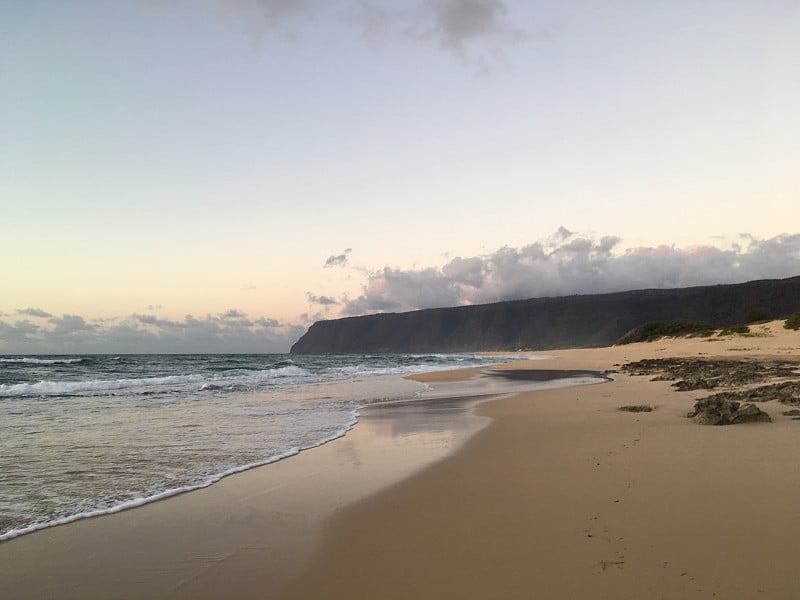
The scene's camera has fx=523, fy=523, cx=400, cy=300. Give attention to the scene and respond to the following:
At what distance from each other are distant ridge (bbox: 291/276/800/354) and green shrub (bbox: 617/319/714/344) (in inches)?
1004

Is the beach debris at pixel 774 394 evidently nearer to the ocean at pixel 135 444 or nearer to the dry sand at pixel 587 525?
the dry sand at pixel 587 525

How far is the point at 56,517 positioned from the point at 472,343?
148m

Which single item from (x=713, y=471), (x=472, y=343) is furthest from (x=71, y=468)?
(x=472, y=343)

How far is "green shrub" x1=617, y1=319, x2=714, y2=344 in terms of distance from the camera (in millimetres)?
53050

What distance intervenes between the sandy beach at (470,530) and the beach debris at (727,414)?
12.2 inches

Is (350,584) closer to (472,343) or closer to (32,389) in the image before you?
(32,389)

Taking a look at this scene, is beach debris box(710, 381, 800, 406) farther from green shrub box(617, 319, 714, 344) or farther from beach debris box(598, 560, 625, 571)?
green shrub box(617, 319, 714, 344)

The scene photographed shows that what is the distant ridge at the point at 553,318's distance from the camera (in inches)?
3920

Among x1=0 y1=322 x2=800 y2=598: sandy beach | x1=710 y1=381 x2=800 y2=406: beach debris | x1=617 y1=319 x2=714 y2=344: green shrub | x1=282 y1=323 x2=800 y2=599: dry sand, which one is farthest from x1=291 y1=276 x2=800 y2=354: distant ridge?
x1=0 y1=322 x2=800 y2=598: sandy beach

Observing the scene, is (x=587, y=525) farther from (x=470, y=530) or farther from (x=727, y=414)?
(x=727, y=414)

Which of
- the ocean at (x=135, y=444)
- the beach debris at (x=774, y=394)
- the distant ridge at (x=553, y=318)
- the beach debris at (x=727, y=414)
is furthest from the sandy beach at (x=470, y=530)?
the distant ridge at (x=553, y=318)

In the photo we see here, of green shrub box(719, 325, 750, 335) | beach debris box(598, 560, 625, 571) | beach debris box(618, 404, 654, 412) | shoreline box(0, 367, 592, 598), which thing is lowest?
beach debris box(618, 404, 654, 412)

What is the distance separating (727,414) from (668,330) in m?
55.0

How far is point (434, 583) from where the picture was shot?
3320 mm
